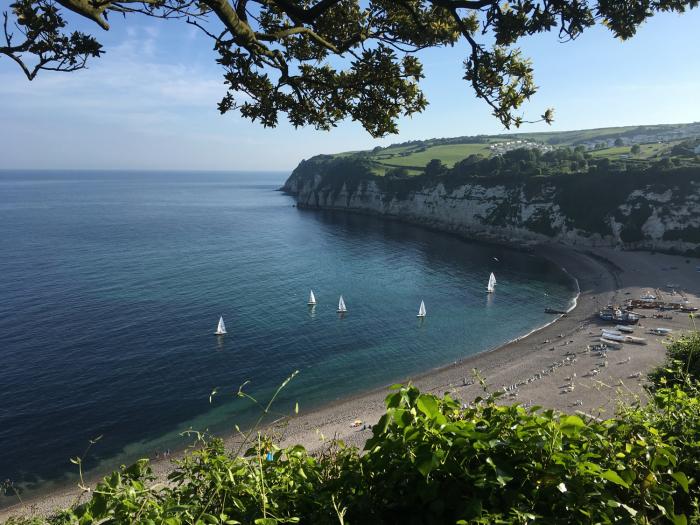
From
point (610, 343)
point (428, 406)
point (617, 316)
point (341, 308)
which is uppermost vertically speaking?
point (428, 406)

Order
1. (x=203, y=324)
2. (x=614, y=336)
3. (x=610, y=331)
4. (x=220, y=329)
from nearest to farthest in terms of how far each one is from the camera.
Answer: (x=614, y=336) → (x=220, y=329) → (x=610, y=331) → (x=203, y=324)

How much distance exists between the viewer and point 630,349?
4412 cm

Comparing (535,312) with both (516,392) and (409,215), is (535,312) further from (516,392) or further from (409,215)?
(409,215)

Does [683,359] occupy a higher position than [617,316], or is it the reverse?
[683,359]

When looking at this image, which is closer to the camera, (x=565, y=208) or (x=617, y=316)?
(x=617, y=316)

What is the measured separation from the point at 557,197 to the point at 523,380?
230 ft

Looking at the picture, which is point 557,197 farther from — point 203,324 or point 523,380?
point 203,324

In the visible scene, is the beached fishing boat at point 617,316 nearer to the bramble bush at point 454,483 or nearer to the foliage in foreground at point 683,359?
the foliage in foreground at point 683,359

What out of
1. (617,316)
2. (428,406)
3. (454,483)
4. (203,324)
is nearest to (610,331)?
(617,316)

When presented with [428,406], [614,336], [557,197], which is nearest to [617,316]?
[614,336]

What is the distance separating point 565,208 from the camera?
94.1m

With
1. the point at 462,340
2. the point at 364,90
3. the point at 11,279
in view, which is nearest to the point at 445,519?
the point at 364,90

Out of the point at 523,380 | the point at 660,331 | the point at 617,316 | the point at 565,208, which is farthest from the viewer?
the point at 565,208

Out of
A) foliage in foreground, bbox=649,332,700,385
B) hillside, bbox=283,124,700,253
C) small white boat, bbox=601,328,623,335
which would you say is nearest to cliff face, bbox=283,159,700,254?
hillside, bbox=283,124,700,253
